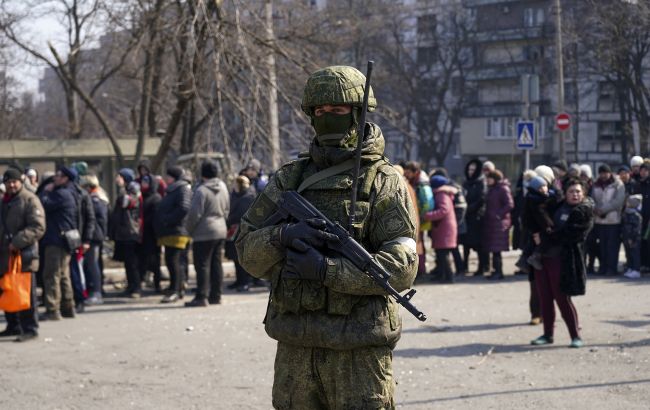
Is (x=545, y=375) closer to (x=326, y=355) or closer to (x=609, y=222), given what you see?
(x=326, y=355)

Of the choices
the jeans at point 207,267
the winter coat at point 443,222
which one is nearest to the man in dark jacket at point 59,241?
the jeans at point 207,267

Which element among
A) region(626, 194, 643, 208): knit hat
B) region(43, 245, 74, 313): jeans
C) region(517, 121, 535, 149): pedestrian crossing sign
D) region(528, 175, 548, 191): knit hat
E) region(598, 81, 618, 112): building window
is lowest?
region(43, 245, 74, 313): jeans

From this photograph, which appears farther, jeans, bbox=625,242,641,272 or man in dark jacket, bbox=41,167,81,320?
jeans, bbox=625,242,641,272

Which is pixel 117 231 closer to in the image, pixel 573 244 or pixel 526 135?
pixel 573 244

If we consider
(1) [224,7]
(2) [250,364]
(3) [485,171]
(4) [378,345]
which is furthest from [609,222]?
(4) [378,345]

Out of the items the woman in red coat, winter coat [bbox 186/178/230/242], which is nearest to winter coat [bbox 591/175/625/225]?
the woman in red coat

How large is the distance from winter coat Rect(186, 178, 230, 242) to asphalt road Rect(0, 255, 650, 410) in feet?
3.12

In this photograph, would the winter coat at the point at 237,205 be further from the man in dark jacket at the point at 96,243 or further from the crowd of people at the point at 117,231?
the man in dark jacket at the point at 96,243

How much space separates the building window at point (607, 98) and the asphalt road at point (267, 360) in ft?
132

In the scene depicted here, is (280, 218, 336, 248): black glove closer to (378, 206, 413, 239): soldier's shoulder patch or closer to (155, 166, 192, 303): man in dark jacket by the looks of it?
(378, 206, 413, 239): soldier's shoulder patch

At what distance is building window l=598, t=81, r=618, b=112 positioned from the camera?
5228cm

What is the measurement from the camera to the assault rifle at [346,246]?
14.1 feet

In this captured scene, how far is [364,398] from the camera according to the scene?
14.7 ft

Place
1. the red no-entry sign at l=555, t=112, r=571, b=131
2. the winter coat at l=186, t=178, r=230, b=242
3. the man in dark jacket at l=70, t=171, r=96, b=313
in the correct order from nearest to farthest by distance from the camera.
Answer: the man in dark jacket at l=70, t=171, r=96, b=313, the winter coat at l=186, t=178, r=230, b=242, the red no-entry sign at l=555, t=112, r=571, b=131
